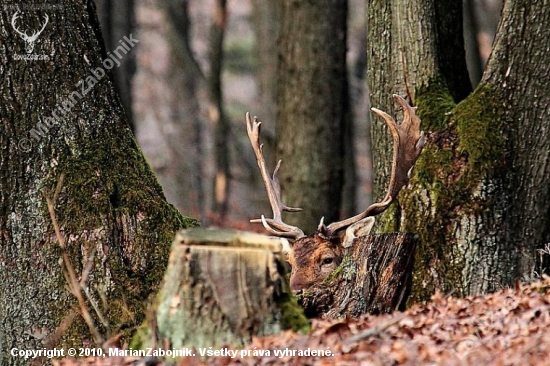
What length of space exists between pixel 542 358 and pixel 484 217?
3.21m

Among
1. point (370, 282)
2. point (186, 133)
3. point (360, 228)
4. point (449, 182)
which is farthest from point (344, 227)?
point (186, 133)

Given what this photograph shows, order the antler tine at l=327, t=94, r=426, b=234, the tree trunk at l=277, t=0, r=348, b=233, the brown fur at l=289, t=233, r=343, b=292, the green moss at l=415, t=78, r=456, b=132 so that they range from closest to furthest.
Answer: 1. the antler tine at l=327, t=94, r=426, b=234
2. the brown fur at l=289, t=233, r=343, b=292
3. the green moss at l=415, t=78, r=456, b=132
4. the tree trunk at l=277, t=0, r=348, b=233

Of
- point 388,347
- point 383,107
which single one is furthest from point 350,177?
point 388,347

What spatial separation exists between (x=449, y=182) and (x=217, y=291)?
11.3 ft

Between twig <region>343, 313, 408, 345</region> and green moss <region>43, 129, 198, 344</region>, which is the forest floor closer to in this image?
twig <region>343, 313, 408, 345</region>

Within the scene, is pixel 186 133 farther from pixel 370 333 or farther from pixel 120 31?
pixel 370 333

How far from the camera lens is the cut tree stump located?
496cm

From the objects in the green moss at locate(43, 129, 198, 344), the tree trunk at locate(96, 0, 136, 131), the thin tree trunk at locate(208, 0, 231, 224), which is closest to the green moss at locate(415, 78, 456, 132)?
the green moss at locate(43, 129, 198, 344)

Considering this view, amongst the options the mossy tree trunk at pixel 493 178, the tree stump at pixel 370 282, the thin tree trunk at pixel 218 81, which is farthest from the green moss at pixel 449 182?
the thin tree trunk at pixel 218 81

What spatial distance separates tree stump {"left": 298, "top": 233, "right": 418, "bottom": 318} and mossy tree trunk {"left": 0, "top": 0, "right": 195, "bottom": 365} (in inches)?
49.9

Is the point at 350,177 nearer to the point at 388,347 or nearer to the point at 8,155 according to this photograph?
the point at 8,155

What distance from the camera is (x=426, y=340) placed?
5.16 m

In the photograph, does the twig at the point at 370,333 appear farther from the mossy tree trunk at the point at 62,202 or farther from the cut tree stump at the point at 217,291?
the mossy tree trunk at the point at 62,202

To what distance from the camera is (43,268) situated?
6.80 metres
